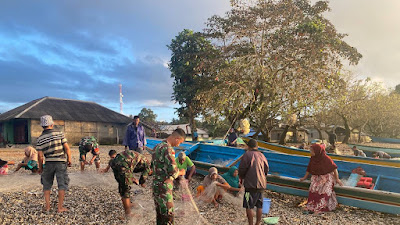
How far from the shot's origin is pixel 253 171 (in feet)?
15.9

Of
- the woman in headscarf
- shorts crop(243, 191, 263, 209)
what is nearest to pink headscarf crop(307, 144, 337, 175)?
the woman in headscarf

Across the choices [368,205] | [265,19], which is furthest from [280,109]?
[368,205]

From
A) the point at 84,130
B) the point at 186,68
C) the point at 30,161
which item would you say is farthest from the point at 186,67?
the point at 30,161

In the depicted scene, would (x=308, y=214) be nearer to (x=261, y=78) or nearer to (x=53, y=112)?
(x=261, y=78)

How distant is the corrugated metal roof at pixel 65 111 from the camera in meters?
23.1

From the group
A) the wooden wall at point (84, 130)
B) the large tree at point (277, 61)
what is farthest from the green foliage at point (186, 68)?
the wooden wall at point (84, 130)

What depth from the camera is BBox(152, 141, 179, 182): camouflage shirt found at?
371 cm

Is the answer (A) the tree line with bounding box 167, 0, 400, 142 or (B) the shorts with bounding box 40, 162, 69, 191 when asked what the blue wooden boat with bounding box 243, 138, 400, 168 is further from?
(B) the shorts with bounding box 40, 162, 69, 191

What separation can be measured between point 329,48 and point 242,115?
6.03m

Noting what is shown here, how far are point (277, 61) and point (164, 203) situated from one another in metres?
12.5

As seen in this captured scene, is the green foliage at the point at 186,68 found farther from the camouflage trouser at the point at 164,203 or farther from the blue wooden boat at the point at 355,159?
the camouflage trouser at the point at 164,203

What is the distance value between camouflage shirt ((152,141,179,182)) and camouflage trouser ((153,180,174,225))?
0.09m

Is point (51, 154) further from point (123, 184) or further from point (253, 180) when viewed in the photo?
point (253, 180)

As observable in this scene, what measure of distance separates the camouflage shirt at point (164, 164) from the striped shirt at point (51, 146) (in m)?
2.40
